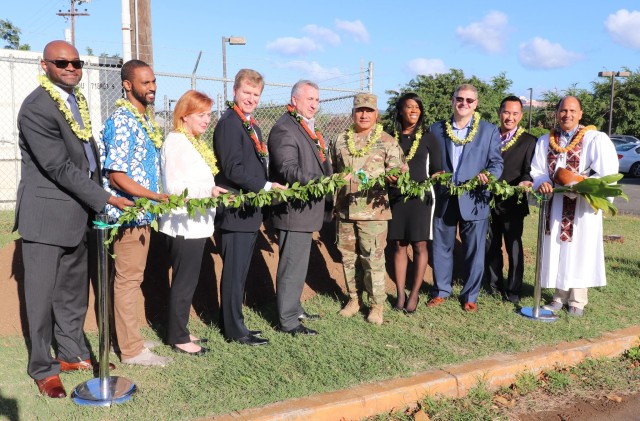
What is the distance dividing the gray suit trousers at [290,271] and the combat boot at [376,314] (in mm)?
763

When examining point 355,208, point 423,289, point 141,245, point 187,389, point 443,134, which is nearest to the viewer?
point 187,389

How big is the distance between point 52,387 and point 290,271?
2073 mm

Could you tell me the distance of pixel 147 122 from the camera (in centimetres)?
429

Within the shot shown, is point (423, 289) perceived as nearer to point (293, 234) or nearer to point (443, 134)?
point (443, 134)

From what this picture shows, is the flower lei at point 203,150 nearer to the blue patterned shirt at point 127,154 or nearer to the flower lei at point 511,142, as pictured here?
the blue patterned shirt at point 127,154

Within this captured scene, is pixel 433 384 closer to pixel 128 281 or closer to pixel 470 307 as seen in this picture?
pixel 470 307

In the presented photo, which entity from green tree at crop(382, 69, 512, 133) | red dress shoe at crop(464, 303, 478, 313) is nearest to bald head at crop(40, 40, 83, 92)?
red dress shoe at crop(464, 303, 478, 313)

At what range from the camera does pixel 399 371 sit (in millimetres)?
4430

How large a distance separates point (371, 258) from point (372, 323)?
617 mm

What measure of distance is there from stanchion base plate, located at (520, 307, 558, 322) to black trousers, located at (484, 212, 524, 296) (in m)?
0.44

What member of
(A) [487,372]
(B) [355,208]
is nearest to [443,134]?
(B) [355,208]

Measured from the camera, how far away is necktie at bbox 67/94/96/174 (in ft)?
13.1

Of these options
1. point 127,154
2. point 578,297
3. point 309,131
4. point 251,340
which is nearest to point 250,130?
point 309,131

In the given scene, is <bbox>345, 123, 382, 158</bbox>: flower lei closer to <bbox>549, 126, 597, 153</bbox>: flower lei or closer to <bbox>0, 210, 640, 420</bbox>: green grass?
<bbox>0, 210, 640, 420</bbox>: green grass
